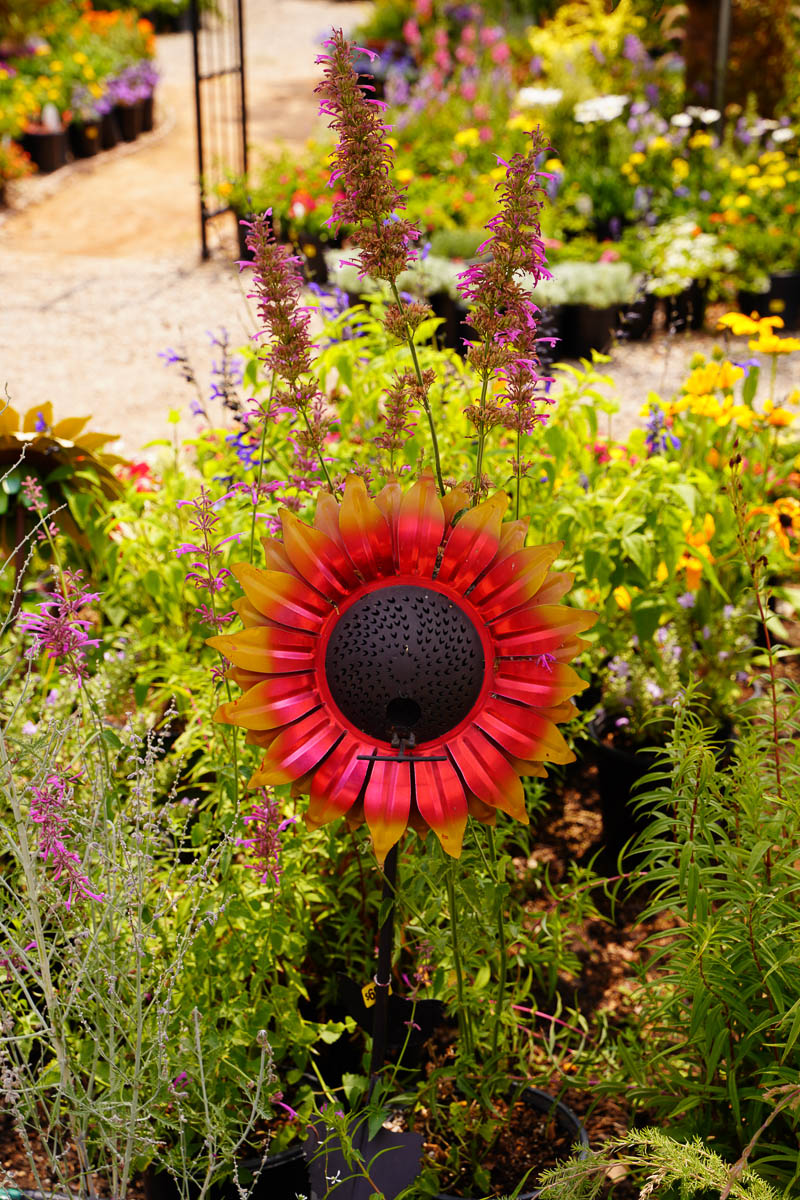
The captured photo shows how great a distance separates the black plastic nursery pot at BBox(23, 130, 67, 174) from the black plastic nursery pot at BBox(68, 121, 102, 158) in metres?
0.50

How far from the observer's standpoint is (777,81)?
9.91 meters

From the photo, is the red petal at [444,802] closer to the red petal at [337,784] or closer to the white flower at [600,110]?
the red petal at [337,784]

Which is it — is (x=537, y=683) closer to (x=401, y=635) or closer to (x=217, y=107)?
(x=401, y=635)

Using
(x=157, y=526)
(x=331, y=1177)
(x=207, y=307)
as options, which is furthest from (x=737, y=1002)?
(x=207, y=307)

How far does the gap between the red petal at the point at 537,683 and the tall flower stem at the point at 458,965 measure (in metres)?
0.37

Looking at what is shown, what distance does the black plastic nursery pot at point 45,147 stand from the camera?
1102cm

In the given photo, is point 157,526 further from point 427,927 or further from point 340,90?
point 340,90

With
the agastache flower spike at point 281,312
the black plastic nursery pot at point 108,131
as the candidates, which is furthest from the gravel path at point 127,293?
the agastache flower spike at point 281,312

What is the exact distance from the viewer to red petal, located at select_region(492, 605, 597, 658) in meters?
1.42

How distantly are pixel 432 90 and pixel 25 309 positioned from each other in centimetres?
468

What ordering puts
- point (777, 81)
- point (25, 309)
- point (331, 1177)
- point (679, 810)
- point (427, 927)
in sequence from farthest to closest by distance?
1. point (777, 81)
2. point (25, 309)
3. point (427, 927)
4. point (679, 810)
5. point (331, 1177)

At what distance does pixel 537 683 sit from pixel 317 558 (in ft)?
1.02

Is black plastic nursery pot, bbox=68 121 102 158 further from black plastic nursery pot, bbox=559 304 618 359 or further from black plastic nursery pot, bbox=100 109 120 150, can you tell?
black plastic nursery pot, bbox=559 304 618 359

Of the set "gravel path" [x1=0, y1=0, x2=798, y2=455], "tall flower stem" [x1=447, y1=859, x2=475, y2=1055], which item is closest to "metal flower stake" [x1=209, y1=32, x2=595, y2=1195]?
"tall flower stem" [x1=447, y1=859, x2=475, y2=1055]
